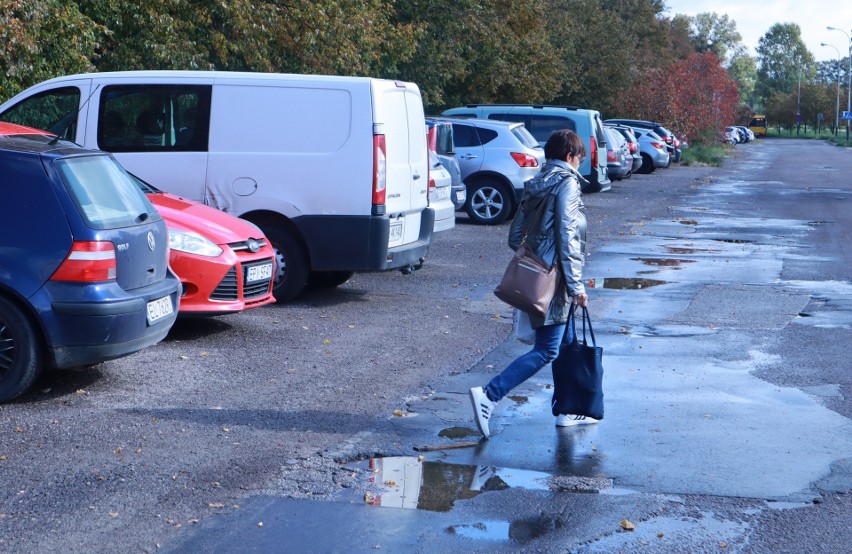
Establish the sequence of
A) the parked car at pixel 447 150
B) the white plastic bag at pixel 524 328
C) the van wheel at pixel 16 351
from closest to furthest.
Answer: the white plastic bag at pixel 524 328
the van wheel at pixel 16 351
the parked car at pixel 447 150

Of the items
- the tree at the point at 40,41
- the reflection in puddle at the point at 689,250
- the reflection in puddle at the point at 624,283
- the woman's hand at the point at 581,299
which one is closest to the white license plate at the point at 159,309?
the woman's hand at the point at 581,299

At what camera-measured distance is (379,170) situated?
1008 cm

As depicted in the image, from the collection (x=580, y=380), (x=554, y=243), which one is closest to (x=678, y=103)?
(x=554, y=243)

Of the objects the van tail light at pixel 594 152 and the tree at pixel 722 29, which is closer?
the van tail light at pixel 594 152

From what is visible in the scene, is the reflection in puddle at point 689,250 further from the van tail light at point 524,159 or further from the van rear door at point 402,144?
the van rear door at point 402,144

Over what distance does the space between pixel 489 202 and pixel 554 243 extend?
43.8 ft

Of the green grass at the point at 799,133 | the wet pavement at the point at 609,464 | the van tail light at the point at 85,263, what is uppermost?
the van tail light at the point at 85,263

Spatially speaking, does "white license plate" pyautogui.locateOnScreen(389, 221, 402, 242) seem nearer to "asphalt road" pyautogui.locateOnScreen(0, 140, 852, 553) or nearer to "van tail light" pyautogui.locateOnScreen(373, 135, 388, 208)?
"van tail light" pyautogui.locateOnScreen(373, 135, 388, 208)

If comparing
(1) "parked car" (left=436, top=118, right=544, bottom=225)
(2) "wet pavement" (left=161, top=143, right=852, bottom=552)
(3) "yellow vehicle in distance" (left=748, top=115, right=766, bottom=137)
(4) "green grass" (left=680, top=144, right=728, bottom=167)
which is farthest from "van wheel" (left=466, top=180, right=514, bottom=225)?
(3) "yellow vehicle in distance" (left=748, top=115, right=766, bottom=137)

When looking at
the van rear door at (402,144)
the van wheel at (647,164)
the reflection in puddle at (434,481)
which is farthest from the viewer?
the van wheel at (647,164)

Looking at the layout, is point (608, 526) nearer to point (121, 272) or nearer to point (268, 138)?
point (121, 272)

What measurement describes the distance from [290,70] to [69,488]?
17.8 m

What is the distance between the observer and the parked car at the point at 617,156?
98.7ft

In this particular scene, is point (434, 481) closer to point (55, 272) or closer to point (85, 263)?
point (85, 263)
